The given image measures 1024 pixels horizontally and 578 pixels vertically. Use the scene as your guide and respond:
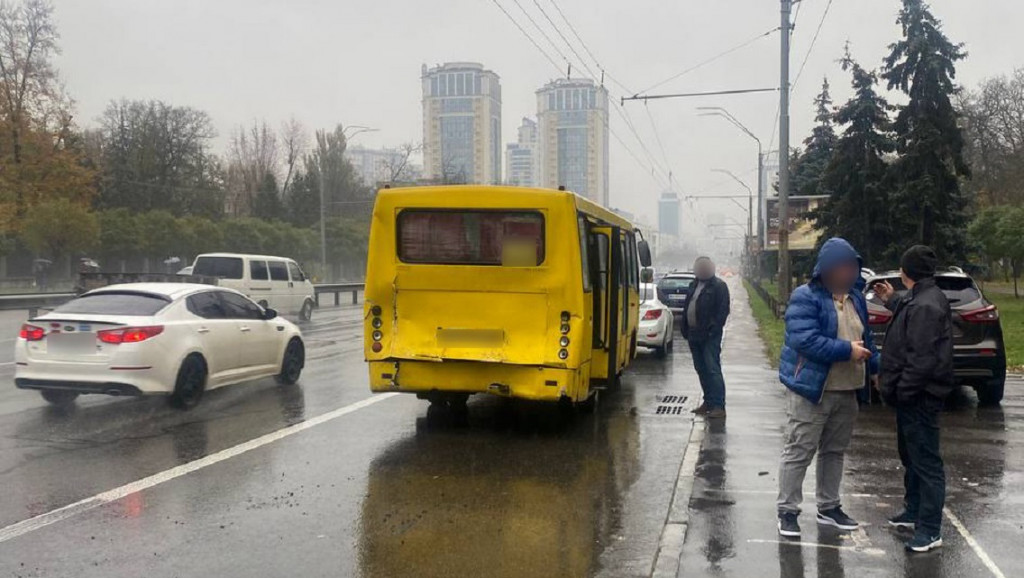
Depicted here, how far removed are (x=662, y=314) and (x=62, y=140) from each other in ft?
145

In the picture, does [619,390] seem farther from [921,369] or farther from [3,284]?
[3,284]

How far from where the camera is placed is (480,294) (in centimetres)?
891

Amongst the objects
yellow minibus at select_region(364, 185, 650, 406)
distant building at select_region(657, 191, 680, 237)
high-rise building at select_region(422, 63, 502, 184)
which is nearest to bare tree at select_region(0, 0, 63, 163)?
high-rise building at select_region(422, 63, 502, 184)

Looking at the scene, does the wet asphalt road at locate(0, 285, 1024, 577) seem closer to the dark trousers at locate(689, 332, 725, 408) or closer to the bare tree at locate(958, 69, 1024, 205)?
the dark trousers at locate(689, 332, 725, 408)

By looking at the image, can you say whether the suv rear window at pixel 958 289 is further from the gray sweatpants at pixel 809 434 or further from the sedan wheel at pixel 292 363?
the sedan wheel at pixel 292 363

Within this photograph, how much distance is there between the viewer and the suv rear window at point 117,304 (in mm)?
10148

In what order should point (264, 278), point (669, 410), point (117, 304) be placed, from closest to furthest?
point (117, 304)
point (669, 410)
point (264, 278)

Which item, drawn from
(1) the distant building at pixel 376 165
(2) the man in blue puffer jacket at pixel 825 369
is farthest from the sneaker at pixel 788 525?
(1) the distant building at pixel 376 165

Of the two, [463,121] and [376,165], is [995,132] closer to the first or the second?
[463,121]

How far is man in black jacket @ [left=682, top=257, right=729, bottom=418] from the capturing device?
10180 millimetres

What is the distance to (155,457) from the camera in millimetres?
8023

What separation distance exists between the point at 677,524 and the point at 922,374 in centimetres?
180

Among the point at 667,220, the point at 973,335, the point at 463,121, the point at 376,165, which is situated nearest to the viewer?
the point at 973,335

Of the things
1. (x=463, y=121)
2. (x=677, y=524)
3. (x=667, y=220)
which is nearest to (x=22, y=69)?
(x=463, y=121)
